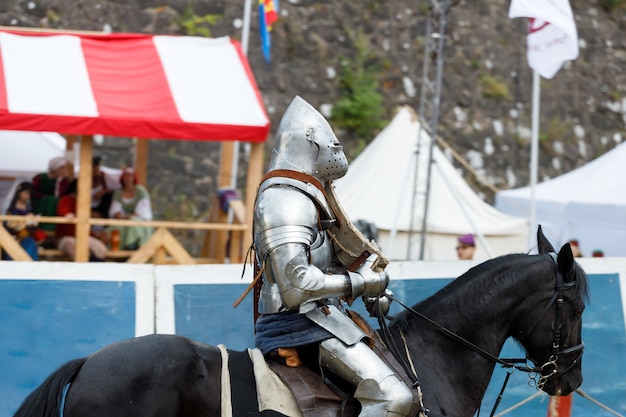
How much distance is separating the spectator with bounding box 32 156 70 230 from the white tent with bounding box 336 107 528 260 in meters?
3.90

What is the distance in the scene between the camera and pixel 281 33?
1612 centimetres

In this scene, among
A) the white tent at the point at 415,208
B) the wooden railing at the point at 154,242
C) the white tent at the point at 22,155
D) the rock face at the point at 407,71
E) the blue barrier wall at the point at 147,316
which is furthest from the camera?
the rock face at the point at 407,71

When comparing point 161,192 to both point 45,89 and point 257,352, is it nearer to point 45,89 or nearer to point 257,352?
point 45,89

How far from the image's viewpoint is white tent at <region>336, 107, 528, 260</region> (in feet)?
42.5

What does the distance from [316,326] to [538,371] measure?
1.22 meters

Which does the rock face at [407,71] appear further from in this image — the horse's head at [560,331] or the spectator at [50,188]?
the horse's head at [560,331]

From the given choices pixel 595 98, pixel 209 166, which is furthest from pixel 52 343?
pixel 595 98

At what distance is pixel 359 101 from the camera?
16172mm

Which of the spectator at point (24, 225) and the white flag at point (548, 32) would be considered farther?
the white flag at point (548, 32)

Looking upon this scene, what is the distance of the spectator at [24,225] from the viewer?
9.10 m

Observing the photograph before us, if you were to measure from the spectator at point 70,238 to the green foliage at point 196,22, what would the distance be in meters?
5.74

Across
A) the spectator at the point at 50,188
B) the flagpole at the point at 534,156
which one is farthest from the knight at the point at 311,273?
the flagpole at the point at 534,156

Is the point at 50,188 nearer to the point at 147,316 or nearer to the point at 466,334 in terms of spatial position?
the point at 147,316

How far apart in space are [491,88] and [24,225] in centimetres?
1065
